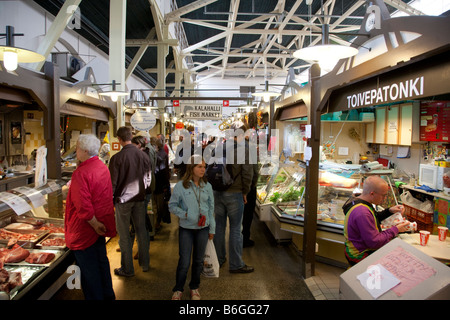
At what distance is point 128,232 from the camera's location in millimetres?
3803

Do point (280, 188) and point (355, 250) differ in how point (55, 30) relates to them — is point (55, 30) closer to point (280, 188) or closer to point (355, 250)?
point (280, 188)

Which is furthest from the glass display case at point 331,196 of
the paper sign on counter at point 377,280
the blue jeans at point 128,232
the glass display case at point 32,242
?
the glass display case at point 32,242

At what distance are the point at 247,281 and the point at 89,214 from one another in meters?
2.25

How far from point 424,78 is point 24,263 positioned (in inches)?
157

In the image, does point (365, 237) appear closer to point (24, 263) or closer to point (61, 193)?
point (24, 263)

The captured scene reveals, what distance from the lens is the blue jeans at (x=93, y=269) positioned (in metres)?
2.88

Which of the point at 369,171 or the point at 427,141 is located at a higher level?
the point at 427,141

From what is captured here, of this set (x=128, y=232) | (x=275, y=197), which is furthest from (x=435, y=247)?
(x=128, y=232)

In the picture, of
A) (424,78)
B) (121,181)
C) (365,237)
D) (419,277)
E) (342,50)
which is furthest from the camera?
(121,181)

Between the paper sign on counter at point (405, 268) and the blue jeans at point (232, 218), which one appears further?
the blue jeans at point (232, 218)

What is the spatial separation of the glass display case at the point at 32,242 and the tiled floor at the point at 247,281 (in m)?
0.60

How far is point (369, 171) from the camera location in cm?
410

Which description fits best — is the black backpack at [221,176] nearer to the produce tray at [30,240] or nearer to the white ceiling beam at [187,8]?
the produce tray at [30,240]

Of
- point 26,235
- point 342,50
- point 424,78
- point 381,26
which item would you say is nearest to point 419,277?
point 424,78
